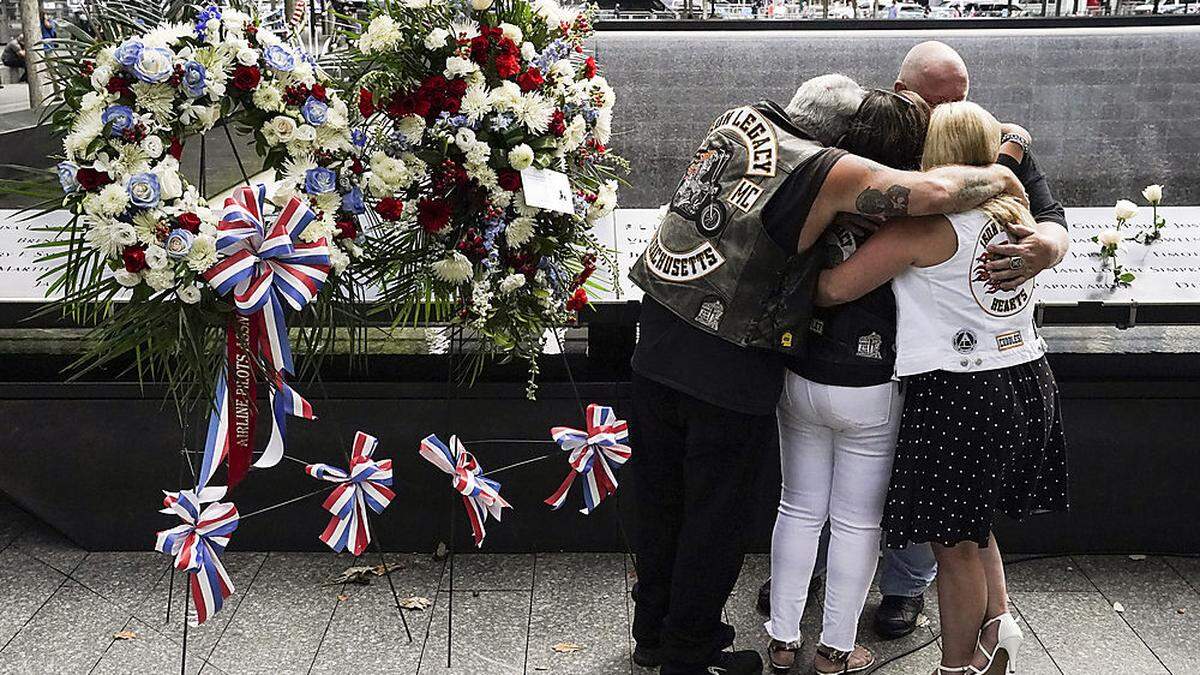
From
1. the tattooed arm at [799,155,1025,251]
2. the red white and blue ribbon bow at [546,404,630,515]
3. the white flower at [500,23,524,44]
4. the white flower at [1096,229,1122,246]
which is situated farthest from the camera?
the white flower at [1096,229,1122,246]

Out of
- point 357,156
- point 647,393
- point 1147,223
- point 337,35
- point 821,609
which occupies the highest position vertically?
point 337,35

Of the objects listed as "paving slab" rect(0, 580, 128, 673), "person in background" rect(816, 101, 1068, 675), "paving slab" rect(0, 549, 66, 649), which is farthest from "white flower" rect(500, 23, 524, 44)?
"paving slab" rect(0, 549, 66, 649)

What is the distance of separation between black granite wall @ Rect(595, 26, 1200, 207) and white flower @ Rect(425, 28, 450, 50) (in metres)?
2.64

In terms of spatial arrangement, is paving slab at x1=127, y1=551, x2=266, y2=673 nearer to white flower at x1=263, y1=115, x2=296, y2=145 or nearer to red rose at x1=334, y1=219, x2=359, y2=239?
red rose at x1=334, y1=219, x2=359, y2=239

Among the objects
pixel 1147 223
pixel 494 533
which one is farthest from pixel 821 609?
pixel 1147 223

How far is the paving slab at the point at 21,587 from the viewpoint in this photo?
337 cm

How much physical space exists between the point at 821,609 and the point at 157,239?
2188 millimetres

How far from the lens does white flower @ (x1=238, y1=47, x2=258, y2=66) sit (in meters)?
2.60

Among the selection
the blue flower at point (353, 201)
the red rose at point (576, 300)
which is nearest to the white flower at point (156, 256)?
the blue flower at point (353, 201)

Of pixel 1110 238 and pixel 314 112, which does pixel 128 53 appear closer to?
pixel 314 112

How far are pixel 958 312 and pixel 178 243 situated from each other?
177cm

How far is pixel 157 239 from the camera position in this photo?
2529mm

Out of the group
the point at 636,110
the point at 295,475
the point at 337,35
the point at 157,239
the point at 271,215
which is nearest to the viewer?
the point at 157,239

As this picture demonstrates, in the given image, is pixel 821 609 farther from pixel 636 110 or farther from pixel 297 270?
pixel 636 110
